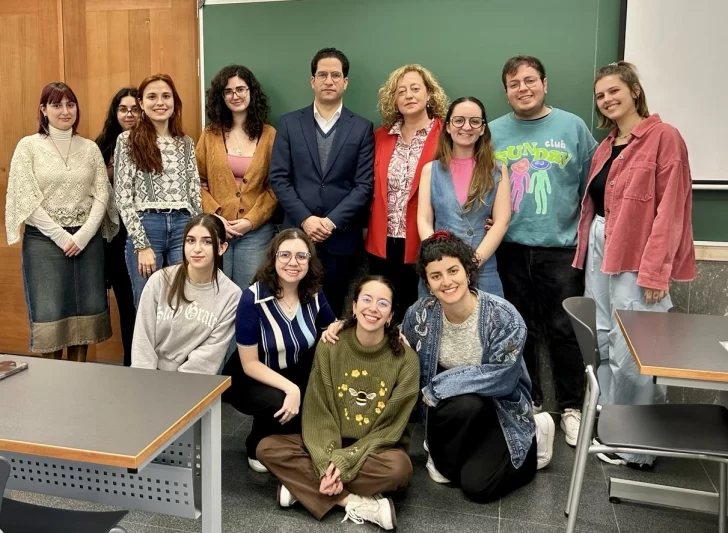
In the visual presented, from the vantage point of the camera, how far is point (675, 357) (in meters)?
1.84

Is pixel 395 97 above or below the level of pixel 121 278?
above

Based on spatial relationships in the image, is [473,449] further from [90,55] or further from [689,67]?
[90,55]

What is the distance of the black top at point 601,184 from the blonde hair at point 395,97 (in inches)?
32.6

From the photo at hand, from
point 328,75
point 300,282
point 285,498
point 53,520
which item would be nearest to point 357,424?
point 285,498

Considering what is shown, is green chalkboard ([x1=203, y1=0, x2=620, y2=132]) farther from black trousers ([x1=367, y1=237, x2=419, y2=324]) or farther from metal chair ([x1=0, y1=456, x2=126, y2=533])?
metal chair ([x1=0, y1=456, x2=126, y2=533])

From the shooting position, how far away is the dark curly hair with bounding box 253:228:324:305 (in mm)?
2600

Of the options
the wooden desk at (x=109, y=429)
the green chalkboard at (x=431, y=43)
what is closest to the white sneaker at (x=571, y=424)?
the green chalkboard at (x=431, y=43)

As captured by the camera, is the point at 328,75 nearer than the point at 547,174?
No

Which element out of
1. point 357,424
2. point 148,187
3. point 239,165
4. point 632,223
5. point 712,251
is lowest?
point 357,424

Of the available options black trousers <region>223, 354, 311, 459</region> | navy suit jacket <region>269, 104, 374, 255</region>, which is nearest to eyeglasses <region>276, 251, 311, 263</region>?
black trousers <region>223, 354, 311, 459</region>

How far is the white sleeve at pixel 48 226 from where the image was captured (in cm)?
325

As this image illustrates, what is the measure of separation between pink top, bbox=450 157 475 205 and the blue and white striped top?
820mm

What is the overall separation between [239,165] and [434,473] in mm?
1787

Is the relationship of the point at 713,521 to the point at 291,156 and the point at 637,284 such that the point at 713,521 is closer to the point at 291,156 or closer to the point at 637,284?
the point at 637,284
